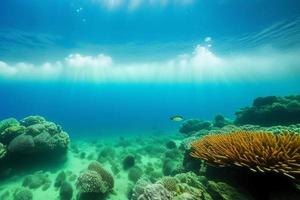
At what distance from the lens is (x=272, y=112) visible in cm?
1786

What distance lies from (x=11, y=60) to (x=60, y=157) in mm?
27795

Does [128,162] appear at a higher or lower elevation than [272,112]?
lower

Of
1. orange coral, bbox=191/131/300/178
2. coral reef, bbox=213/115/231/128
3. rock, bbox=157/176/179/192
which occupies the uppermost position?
orange coral, bbox=191/131/300/178

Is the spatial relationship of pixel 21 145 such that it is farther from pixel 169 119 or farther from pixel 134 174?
pixel 169 119

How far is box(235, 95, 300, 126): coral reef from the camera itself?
684 inches

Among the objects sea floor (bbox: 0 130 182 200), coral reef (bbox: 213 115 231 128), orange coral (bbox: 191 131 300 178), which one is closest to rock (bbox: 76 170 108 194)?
sea floor (bbox: 0 130 182 200)

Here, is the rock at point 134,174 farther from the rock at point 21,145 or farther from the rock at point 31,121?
the rock at point 31,121

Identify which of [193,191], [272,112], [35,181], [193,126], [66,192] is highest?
[193,191]

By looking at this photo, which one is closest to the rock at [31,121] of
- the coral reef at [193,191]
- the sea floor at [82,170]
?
the sea floor at [82,170]

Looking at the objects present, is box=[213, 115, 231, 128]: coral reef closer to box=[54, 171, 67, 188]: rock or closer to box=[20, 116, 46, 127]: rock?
box=[54, 171, 67, 188]: rock

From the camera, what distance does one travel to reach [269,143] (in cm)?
451

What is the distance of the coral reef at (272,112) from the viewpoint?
17.4 m

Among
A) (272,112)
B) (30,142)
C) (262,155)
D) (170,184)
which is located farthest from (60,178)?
(272,112)

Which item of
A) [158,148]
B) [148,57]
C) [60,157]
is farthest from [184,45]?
[60,157]
